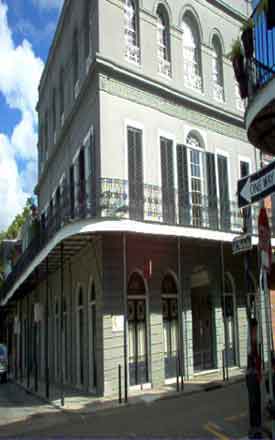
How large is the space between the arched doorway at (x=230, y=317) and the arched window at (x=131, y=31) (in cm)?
731

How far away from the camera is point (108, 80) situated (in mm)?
13961

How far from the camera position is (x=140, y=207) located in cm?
1341

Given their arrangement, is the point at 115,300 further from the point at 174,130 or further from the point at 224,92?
the point at 224,92

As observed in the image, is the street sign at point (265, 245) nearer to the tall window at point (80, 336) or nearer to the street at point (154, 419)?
the street at point (154, 419)

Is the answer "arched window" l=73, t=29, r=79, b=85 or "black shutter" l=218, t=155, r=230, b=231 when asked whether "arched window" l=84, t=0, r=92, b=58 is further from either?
"black shutter" l=218, t=155, r=230, b=231

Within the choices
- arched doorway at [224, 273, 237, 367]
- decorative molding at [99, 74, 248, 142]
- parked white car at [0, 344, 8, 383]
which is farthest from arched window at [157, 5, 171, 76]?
parked white car at [0, 344, 8, 383]

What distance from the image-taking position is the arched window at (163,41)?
15734mm

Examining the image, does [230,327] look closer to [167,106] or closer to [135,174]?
[135,174]

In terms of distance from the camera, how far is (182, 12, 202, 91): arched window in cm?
1655

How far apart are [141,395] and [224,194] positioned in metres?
7.28

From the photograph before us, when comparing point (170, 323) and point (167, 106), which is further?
point (167, 106)

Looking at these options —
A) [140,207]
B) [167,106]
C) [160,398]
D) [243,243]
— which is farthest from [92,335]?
[243,243]

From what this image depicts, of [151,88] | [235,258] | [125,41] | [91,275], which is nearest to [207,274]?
[235,258]

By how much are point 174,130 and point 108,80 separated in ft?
8.81
